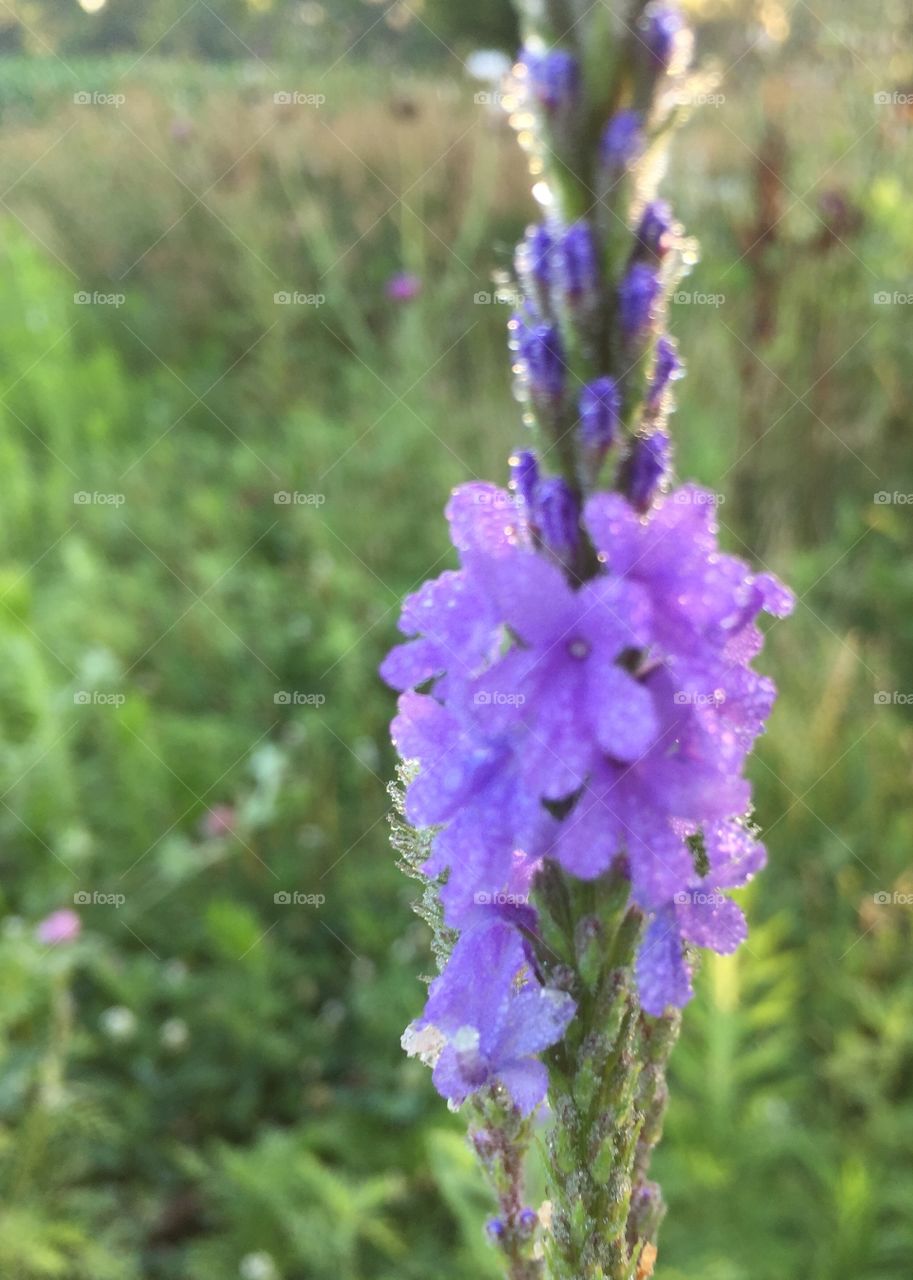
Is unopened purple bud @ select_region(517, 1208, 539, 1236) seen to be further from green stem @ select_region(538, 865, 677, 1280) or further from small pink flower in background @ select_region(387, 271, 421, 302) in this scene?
small pink flower in background @ select_region(387, 271, 421, 302)

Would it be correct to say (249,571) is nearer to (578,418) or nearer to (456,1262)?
(456,1262)

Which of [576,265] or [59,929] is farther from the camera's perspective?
[59,929]

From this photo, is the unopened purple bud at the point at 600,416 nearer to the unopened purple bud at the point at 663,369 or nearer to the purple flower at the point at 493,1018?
the unopened purple bud at the point at 663,369

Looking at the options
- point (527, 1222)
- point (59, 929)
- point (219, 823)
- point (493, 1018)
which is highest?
point (219, 823)

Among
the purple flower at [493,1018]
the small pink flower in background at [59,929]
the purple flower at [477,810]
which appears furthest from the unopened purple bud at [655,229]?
the small pink flower in background at [59,929]

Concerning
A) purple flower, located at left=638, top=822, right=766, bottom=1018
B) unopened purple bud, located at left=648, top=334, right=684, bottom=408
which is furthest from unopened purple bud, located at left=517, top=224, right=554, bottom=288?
purple flower, located at left=638, top=822, right=766, bottom=1018

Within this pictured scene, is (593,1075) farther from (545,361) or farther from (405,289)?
(405,289)

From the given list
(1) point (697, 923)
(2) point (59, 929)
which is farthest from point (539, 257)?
(2) point (59, 929)
